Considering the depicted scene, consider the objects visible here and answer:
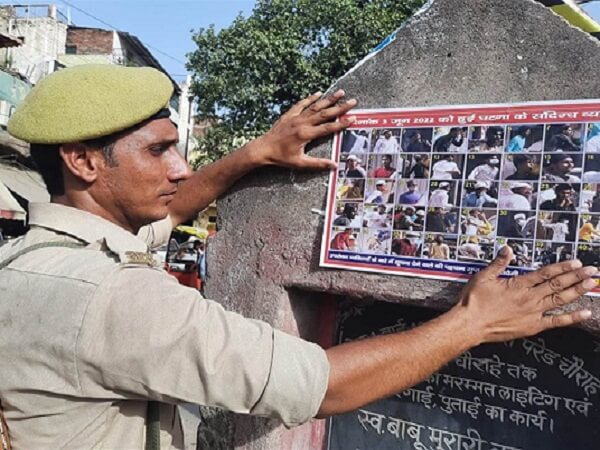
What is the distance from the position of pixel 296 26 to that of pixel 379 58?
1039cm

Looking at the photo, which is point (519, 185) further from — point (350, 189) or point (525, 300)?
point (350, 189)

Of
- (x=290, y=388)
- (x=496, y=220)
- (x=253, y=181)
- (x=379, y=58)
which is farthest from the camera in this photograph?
(x=253, y=181)

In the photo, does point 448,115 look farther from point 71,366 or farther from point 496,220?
point 71,366

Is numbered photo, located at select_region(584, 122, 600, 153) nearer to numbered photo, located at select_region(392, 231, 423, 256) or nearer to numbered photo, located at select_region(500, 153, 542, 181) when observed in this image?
numbered photo, located at select_region(500, 153, 542, 181)

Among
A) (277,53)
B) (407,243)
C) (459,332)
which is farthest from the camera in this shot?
(277,53)

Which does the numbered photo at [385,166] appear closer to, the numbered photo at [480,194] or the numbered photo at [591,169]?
the numbered photo at [480,194]

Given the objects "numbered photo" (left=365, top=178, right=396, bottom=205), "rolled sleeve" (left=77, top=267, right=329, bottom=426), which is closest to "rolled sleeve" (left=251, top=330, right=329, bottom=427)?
"rolled sleeve" (left=77, top=267, right=329, bottom=426)

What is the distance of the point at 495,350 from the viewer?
189 centimetres

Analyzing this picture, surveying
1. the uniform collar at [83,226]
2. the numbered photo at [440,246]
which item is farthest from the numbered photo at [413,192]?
the uniform collar at [83,226]

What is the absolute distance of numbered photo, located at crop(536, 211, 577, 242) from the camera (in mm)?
1580

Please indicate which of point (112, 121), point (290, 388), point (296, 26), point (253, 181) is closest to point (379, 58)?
point (253, 181)

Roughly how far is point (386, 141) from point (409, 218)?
24 cm

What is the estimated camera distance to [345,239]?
6.25ft

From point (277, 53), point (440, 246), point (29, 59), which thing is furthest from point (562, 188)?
point (29, 59)
